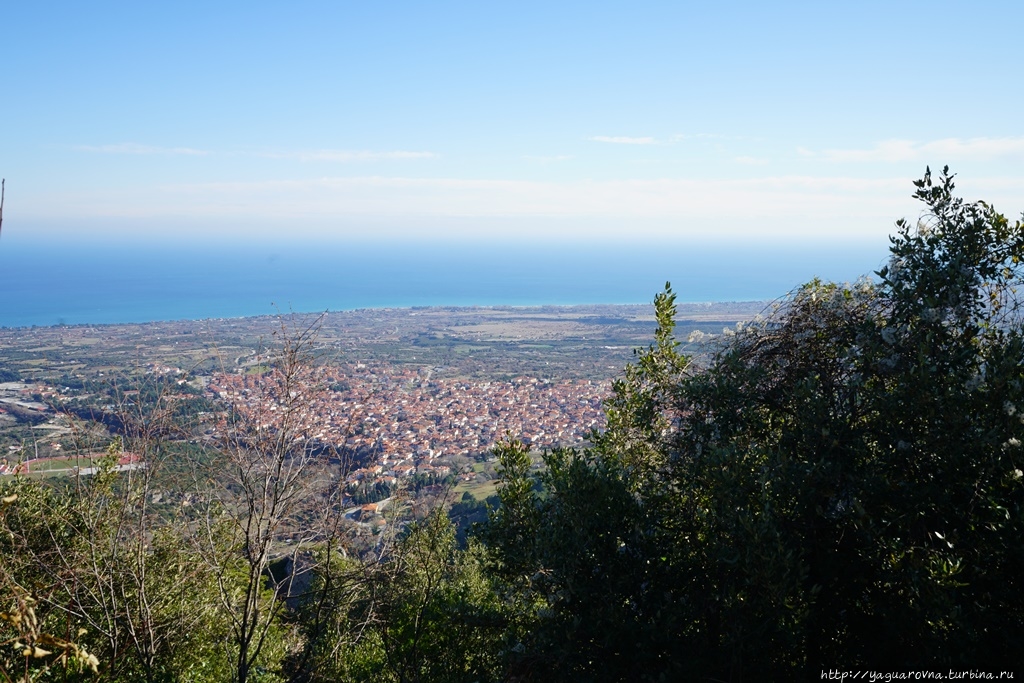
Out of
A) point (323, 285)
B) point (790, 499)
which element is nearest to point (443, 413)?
point (790, 499)

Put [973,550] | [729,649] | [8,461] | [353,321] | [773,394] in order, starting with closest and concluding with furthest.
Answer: [973,550] < [729,649] < [773,394] < [8,461] < [353,321]

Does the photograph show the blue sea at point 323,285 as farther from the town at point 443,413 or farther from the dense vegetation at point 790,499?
the dense vegetation at point 790,499

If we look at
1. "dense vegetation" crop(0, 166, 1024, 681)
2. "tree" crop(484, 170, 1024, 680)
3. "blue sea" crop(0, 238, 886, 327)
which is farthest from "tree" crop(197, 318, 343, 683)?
"blue sea" crop(0, 238, 886, 327)

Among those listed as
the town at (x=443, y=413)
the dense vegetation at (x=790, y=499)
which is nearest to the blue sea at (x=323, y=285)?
the town at (x=443, y=413)

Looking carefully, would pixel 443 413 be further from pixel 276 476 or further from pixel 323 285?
pixel 323 285

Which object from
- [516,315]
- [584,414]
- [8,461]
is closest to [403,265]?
[516,315]

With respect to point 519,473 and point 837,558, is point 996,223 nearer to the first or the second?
point 837,558

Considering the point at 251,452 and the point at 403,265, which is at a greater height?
the point at 403,265

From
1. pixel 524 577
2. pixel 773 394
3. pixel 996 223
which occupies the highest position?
pixel 996 223
